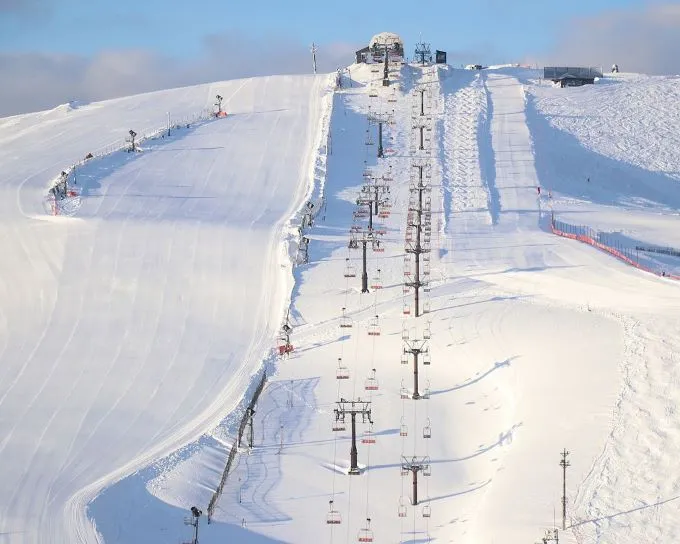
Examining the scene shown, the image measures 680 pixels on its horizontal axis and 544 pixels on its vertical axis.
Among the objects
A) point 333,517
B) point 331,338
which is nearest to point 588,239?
point 331,338

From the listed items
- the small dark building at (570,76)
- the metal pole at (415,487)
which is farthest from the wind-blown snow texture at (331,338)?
the small dark building at (570,76)

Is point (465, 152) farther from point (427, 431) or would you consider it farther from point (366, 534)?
point (366, 534)

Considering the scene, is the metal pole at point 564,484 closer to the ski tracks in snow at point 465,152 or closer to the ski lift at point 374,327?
the ski lift at point 374,327

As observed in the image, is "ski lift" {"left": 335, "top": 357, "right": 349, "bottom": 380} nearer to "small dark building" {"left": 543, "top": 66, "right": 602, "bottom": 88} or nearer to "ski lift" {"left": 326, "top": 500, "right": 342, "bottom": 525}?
"ski lift" {"left": 326, "top": 500, "right": 342, "bottom": 525}

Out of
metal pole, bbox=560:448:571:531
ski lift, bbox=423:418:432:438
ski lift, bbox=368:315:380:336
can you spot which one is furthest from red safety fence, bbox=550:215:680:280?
metal pole, bbox=560:448:571:531

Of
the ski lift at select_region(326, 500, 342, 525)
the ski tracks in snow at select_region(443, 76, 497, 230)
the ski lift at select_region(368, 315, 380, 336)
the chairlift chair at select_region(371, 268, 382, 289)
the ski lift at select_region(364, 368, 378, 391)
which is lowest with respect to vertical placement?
the ski lift at select_region(326, 500, 342, 525)
